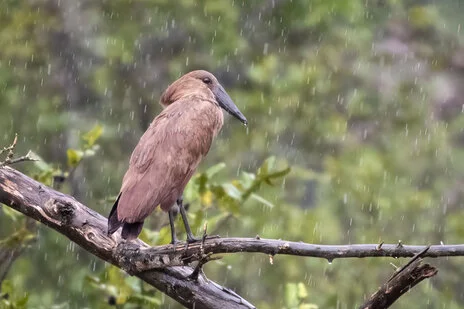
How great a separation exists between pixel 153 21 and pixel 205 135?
11.9 feet

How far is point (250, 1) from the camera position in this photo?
757 centimetres

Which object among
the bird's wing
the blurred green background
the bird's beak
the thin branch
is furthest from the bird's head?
the blurred green background

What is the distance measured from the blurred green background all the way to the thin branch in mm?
3552

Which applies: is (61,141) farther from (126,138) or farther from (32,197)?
(32,197)

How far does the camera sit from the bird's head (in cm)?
443

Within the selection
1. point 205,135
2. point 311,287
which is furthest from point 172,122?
point 311,287

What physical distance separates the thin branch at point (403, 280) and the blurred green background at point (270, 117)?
3552mm

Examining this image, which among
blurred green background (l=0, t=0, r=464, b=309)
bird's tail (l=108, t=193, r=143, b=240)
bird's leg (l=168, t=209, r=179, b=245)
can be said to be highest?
bird's tail (l=108, t=193, r=143, b=240)

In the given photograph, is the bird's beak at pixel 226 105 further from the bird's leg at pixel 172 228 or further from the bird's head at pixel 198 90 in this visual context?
the bird's leg at pixel 172 228

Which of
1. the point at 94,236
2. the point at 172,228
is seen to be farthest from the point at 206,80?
the point at 94,236

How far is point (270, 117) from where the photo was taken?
7.58m

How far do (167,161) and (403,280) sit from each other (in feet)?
4.56

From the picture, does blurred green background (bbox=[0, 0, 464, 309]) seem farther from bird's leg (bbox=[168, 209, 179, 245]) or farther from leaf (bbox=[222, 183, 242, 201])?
bird's leg (bbox=[168, 209, 179, 245])

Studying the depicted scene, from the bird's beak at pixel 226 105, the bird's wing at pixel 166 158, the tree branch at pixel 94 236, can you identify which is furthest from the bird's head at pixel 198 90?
the tree branch at pixel 94 236
